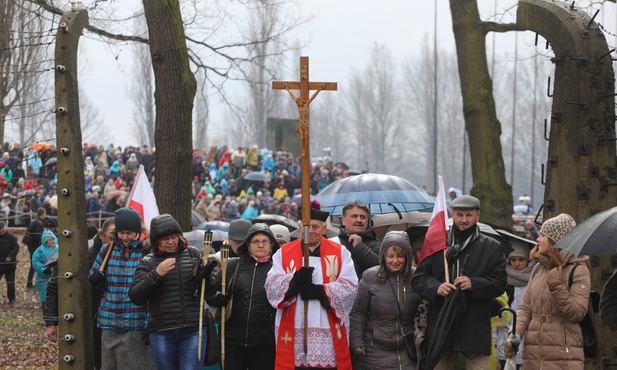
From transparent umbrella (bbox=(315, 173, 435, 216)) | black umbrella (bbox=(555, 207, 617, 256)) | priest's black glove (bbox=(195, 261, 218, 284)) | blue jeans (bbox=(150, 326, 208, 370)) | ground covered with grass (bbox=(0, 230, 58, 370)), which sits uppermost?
transparent umbrella (bbox=(315, 173, 435, 216))

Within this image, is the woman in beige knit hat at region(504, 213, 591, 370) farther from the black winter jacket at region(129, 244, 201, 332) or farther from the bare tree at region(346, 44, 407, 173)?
the bare tree at region(346, 44, 407, 173)

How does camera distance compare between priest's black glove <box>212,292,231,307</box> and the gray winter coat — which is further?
priest's black glove <box>212,292,231,307</box>

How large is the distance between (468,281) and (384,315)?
0.74m

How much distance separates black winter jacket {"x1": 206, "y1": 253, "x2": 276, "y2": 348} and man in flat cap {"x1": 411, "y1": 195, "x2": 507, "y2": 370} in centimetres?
128

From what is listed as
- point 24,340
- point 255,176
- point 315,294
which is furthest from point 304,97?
point 255,176

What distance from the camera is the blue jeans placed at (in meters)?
9.55

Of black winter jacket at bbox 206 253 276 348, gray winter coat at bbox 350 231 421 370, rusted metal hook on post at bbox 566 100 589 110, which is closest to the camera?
gray winter coat at bbox 350 231 421 370

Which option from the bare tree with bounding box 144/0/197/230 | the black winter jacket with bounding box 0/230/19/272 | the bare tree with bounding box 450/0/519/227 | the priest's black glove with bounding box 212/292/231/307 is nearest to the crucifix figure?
the priest's black glove with bounding box 212/292/231/307

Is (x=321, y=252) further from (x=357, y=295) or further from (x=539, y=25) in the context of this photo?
(x=539, y=25)

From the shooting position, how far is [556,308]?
9070 mm

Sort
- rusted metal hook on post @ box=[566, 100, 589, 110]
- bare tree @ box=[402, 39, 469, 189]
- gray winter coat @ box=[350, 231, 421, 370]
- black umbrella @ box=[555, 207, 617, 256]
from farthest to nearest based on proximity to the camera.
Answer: bare tree @ box=[402, 39, 469, 189] < rusted metal hook on post @ box=[566, 100, 589, 110] < gray winter coat @ box=[350, 231, 421, 370] < black umbrella @ box=[555, 207, 617, 256]

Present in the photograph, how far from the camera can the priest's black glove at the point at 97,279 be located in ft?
32.5

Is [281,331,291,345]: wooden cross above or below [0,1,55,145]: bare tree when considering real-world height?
below

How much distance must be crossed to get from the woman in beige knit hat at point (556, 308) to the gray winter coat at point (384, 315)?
853 millimetres
